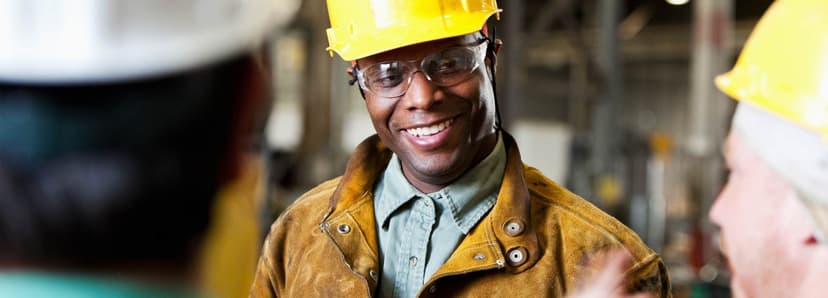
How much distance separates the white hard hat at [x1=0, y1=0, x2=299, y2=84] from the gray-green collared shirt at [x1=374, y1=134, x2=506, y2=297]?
973mm

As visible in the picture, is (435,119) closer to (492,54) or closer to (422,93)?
(422,93)

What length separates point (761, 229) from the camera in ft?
5.09

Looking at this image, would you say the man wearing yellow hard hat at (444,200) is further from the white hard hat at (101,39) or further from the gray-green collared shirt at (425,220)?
the white hard hat at (101,39)

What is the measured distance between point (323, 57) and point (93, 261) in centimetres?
976

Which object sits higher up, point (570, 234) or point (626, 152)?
point (570, 234)

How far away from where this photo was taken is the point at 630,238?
1.89 metres

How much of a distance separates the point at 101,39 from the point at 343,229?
1.07m

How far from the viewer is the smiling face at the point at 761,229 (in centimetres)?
152

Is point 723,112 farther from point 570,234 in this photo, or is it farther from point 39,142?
point 39,142

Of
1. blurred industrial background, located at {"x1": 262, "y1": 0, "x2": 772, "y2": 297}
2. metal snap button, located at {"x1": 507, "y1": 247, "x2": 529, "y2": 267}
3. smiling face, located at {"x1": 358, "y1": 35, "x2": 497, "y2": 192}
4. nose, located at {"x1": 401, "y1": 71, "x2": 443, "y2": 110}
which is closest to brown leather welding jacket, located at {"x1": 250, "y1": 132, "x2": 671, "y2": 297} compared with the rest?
metal snap button, located at {"x1": 507, "y1": 247, "x2": 529, "y2": 267}

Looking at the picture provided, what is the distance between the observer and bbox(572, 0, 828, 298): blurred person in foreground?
1433mm

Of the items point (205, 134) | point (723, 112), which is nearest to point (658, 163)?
point (723, 112)

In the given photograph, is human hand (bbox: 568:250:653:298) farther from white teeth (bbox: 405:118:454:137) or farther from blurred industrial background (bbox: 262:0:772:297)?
blurred industrial background (bbox: 262:0:772:297)

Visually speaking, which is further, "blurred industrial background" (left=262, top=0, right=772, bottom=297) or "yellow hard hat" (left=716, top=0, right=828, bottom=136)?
"blurred industrial background" (left=262, top=0, right=772, bottom=297)
